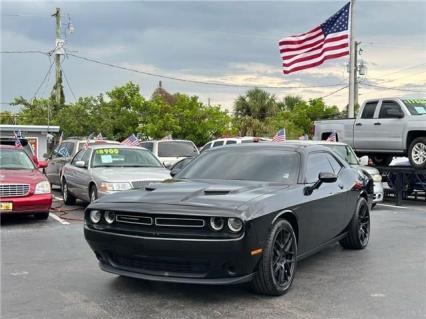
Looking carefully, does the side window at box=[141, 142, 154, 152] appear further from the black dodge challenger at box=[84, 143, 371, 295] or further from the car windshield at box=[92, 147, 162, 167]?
the black dodge challenger at box=[84, 143, 371, 295]

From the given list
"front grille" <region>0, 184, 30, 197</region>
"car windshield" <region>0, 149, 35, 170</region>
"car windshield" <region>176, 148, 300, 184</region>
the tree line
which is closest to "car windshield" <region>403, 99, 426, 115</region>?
"car windshield" <region>176, 148, 300, 184</region>

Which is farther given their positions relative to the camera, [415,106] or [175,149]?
[175,149]

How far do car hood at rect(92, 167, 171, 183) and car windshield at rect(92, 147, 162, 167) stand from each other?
0.32 m

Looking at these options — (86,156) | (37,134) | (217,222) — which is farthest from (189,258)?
(37,134)

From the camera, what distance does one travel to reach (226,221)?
491 cm

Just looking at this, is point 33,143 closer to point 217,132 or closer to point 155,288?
point 217,132

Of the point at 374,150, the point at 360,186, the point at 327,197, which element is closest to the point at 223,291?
the point at 327,197

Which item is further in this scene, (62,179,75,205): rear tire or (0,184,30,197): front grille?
→ (62,179,75,205): rear tire

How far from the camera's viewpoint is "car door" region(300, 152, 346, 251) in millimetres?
6102

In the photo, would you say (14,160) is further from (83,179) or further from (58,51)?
(58,51)

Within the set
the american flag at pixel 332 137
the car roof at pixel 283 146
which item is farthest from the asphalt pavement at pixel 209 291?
the american flag at pixel 332 137

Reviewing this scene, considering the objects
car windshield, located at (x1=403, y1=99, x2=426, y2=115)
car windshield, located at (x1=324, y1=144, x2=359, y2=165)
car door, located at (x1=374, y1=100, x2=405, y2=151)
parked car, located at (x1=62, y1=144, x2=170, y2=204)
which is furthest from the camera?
car door, located at (x1=374, y1=100, x2=405, y2=151)

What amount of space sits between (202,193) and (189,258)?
793mm

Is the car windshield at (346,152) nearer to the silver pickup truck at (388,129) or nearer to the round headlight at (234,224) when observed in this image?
the silver pickup truck at (388,129)
